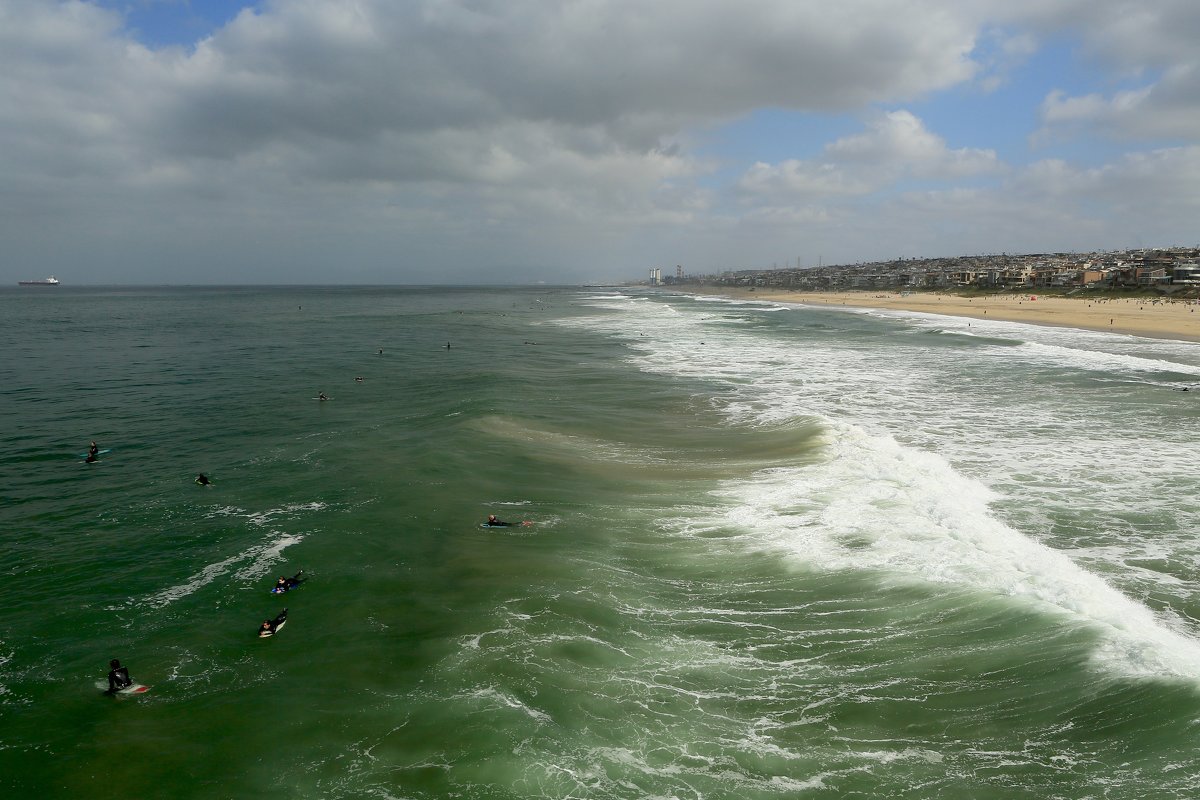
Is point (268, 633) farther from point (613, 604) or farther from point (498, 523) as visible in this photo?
point (613, 604)

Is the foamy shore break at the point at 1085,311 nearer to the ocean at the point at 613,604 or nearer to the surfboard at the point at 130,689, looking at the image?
the ocean at the point at 613,604

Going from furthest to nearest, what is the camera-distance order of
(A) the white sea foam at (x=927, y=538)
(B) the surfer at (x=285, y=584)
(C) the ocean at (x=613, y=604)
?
(B) the surfer at (x=285, y=584) < (A) the white sea foam at (x=927, y=538) < (C) the ocean at (x=613, y=604)

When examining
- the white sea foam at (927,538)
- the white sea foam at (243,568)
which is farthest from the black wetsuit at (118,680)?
the white sea foam at (927,538)

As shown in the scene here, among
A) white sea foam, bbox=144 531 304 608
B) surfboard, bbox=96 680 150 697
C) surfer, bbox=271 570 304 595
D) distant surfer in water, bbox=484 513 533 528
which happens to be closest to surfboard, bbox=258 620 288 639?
surfer, bbox=271 570 304 595

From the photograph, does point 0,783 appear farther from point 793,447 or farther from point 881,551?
point 793,447

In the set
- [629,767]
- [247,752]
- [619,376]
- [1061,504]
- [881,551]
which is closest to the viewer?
[629,767]

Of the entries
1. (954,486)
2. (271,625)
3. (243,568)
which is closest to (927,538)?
(954,486)

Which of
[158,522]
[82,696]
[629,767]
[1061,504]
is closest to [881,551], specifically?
[1061,504]

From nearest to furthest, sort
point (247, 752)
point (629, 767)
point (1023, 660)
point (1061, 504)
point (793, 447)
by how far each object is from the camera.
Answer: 1. point (629, 767)
2. point (247, 752)
3. point (1023, 660)
4. point (1061, 504)
5. point (793, 447)
